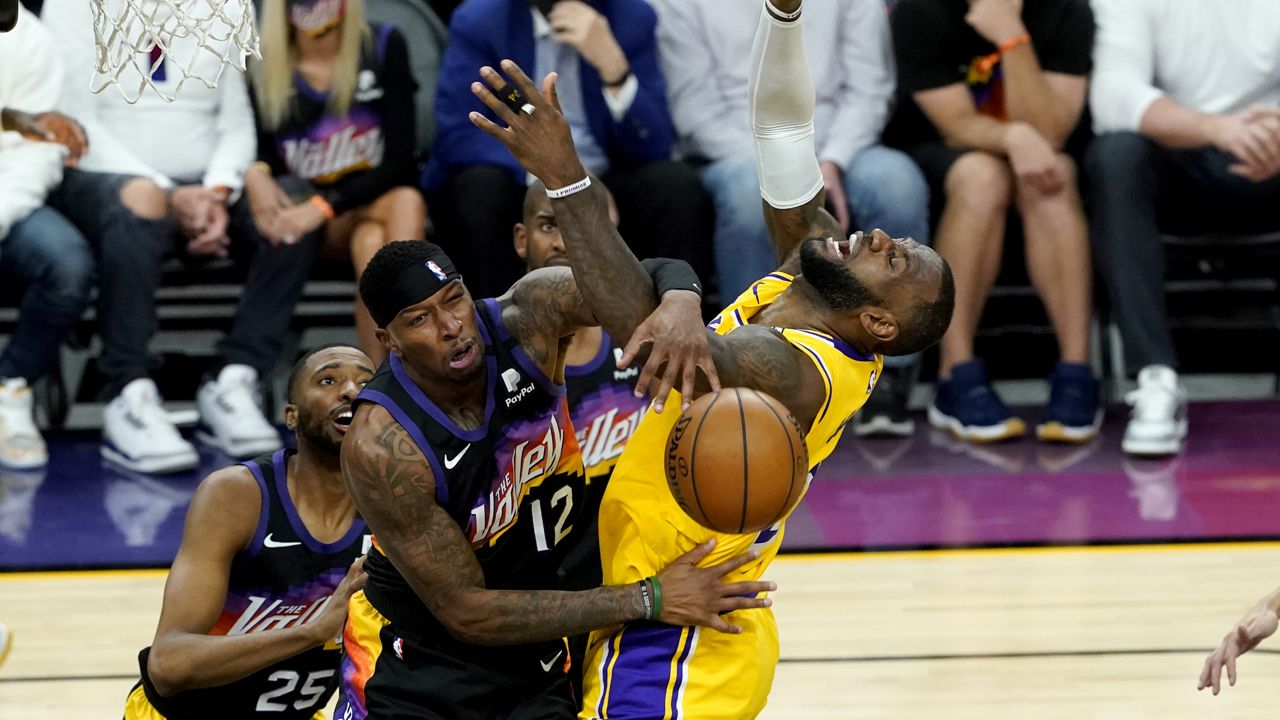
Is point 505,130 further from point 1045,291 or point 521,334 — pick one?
point 1045,291

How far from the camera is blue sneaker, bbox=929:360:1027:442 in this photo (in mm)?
6559

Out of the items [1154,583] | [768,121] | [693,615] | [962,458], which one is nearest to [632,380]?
[768,121]

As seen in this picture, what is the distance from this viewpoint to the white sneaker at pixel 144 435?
20.4 feet

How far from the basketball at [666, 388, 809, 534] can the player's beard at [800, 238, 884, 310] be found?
36 centimetres

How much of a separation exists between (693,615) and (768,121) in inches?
48.0

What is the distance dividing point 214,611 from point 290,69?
355 centimetres

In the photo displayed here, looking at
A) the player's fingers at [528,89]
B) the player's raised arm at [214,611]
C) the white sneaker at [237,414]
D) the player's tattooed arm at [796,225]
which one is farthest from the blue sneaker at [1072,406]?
the player's fingers at [528,89]

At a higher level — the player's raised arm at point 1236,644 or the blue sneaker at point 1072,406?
the player's raised arm at point 1236,644

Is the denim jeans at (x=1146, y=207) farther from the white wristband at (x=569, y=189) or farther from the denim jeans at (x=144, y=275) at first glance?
the white wristband at (x=569, y=189)

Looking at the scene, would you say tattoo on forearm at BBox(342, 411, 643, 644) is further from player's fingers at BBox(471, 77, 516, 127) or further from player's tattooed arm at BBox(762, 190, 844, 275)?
player's tattooed arm at BBox(762, 190, 844, 275)

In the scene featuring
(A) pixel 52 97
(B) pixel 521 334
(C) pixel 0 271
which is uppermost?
(B) pixel 521 334

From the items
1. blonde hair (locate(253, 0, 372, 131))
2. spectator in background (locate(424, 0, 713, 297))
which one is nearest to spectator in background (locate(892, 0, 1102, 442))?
spectator in background (locate(424, 0, 713, 297))

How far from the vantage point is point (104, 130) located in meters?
6.51

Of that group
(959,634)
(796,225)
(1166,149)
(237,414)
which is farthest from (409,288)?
(1166,149)
